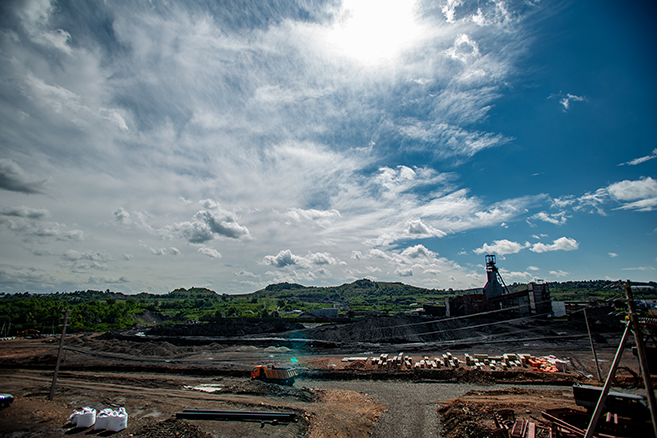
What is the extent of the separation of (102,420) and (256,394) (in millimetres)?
12064

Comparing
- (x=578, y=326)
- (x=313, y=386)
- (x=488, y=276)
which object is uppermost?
(x=488, y=276)

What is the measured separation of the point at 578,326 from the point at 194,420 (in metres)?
75.3

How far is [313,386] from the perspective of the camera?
30.7m

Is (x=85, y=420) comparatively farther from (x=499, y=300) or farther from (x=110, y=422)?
(x=499, y=300)

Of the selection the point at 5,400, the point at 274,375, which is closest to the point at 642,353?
the point at 274,375

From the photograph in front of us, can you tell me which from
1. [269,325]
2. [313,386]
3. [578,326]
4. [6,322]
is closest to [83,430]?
[313,386]

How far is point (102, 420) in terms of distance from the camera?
17047 mm

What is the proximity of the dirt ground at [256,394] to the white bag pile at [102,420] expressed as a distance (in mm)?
317

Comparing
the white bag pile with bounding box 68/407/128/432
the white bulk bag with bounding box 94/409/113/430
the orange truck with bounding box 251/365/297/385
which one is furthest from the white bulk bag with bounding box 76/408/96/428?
the orange truck with bounding box 251/365/297/385

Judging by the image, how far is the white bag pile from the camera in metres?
17.0

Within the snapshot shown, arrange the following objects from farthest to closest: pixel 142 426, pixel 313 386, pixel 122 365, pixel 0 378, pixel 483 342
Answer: pixel 483 342 → pixel 122 365 → pixel 0 378 → pixel 313 386 → pixel 142 426

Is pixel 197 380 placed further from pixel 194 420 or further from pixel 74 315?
pixel 74 315

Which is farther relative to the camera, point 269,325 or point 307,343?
point 269,325

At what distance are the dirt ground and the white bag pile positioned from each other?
32 centimetres
